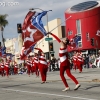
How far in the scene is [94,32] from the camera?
5994 cm

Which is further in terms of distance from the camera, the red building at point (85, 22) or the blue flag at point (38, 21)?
the red building at point (85, 22)

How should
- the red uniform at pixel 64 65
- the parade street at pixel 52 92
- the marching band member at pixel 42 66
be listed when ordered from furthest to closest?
the marching band member at pixel 42 66 → the red uniform at pixel 64 65 → the parade street at pixel 52 92

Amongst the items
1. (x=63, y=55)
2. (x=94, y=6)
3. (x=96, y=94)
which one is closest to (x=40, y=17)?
(x=63, y=55)

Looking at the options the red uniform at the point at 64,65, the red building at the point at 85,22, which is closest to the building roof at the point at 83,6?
the red building at the point at 85,22

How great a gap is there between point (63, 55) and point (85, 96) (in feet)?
7.52

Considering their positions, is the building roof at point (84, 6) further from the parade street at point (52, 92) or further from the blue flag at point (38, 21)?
the parade street at point (52, 92)

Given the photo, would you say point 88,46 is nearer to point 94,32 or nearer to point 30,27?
point 94,32

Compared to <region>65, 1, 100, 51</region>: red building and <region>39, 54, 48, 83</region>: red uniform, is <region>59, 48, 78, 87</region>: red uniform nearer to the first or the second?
<region>39, 54, 48, 83</region>: red uniform

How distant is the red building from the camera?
59.1m

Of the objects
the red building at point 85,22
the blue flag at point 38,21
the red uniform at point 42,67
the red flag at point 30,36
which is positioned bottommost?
the red uniform at point 42,67

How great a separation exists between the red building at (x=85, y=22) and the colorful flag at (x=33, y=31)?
119ft

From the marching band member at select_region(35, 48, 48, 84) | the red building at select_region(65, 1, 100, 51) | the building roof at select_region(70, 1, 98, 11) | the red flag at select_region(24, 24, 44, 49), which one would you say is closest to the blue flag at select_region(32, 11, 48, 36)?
the red flag at select_region(24, 24, 44, 49)

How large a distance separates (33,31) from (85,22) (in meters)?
39.5

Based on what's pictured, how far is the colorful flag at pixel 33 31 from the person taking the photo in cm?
2202
